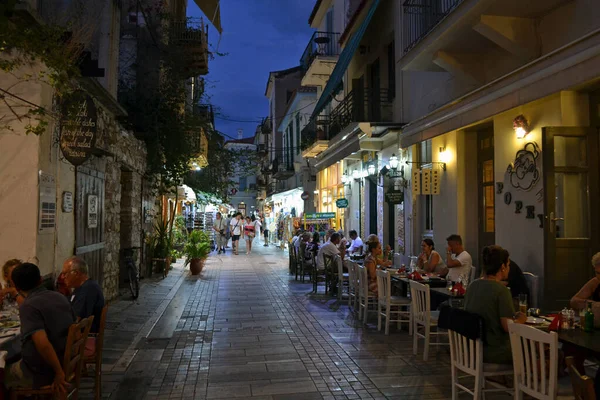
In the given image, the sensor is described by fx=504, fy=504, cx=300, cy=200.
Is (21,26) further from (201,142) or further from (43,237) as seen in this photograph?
(201,142)

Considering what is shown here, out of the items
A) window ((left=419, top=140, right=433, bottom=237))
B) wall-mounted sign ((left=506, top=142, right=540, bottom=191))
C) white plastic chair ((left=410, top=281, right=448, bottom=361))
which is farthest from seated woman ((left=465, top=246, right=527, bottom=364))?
window ((left=419, top=140, right=433, bottom=237))

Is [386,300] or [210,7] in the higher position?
[210,7]

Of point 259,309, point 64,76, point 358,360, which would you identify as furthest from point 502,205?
point 64,76

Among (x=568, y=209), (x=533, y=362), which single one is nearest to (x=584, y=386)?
(x=533, y=362)

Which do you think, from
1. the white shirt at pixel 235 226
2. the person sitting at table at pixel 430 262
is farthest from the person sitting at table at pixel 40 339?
the white shirt at pixel 235 226

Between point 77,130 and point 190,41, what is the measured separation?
10.3 m

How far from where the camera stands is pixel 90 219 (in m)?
8.84

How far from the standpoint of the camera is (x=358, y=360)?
644 cm

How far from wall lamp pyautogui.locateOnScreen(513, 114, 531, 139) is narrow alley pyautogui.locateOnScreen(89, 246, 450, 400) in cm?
376

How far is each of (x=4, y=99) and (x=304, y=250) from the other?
946cm

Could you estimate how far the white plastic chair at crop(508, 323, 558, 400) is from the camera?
3646 mm

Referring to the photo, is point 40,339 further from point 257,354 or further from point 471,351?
point 471,351

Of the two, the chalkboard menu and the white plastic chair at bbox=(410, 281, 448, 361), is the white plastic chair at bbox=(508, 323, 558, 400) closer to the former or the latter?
the white plastic chair at bbox=(410, 281, 448, 361)

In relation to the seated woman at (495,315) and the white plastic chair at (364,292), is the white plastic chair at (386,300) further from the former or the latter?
the seated woman at (495,315)
